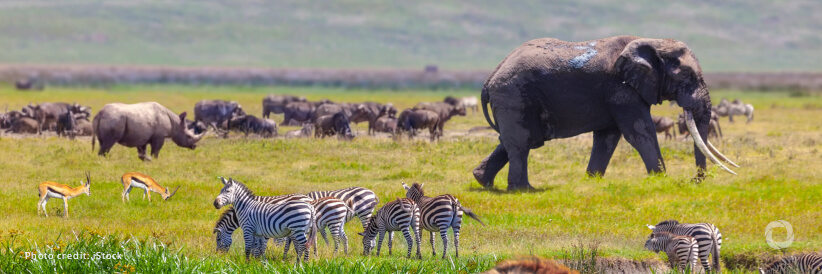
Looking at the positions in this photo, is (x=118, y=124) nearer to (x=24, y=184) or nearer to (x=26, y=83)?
(x=24, y=184)

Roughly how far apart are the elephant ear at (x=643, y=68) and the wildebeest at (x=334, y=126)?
48.5 feet

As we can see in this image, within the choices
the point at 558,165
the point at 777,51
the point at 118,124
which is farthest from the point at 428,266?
the point at 777,51

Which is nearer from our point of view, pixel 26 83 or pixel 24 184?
pixel 24 184

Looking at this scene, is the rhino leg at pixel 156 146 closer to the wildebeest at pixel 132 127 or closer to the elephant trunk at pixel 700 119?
the wildebeest at pixel 132 127

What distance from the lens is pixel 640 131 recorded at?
22.2m

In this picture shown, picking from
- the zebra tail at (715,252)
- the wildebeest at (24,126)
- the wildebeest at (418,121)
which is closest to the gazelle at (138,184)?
the zebra tail at (715,252)

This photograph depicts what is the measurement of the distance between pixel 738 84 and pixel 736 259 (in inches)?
4350

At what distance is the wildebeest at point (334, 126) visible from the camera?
118 feet

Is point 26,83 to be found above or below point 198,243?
below

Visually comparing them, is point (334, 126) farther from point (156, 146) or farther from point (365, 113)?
point (365, 113)

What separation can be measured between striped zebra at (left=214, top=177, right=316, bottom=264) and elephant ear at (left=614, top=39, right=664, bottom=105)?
32.8 ft

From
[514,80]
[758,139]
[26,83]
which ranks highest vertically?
[514,80]

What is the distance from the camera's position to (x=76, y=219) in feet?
59.9

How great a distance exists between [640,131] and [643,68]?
1334mm
